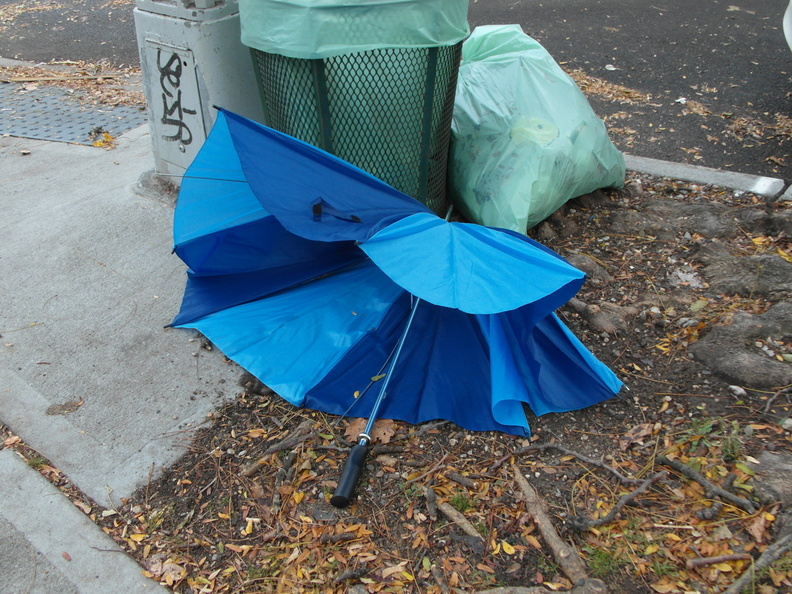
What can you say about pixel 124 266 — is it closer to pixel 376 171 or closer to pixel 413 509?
pixel 376 171

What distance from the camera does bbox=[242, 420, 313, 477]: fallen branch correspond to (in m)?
2.28

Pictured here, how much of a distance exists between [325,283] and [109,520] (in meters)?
1.29

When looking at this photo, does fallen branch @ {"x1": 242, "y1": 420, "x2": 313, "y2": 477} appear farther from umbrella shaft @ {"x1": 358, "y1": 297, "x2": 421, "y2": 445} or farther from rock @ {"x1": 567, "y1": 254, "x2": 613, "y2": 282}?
rock @ {"x1": 567, "y1": 254, "x2": 613, "y2": 282}

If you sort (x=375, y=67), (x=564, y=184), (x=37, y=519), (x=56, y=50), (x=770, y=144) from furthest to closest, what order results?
(x=56, y=50)
(x=770, y=144)
(x=564, y=184)
(x=375, y=67)
(x=37, y=519)

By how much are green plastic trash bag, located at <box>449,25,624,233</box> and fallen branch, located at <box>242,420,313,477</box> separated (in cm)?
155

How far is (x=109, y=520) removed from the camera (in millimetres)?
2123

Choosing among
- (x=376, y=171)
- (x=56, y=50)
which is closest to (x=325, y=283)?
(x=376, y=171)

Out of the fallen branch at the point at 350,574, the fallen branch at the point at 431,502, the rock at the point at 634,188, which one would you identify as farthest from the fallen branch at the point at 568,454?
the rock at the point at 634,188

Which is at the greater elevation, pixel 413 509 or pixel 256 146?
pixel 256 146

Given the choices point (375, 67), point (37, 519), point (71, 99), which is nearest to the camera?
point (37, 519)

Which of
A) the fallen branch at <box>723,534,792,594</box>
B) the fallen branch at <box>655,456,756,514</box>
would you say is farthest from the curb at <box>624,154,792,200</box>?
the fallen branch at <box>723,534,792,594</box>

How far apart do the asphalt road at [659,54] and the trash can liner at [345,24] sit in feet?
7.97

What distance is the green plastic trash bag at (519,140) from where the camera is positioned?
3.29 meters

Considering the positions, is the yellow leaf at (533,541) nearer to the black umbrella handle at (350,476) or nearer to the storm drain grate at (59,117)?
the black umbrella handle at (350,476)
